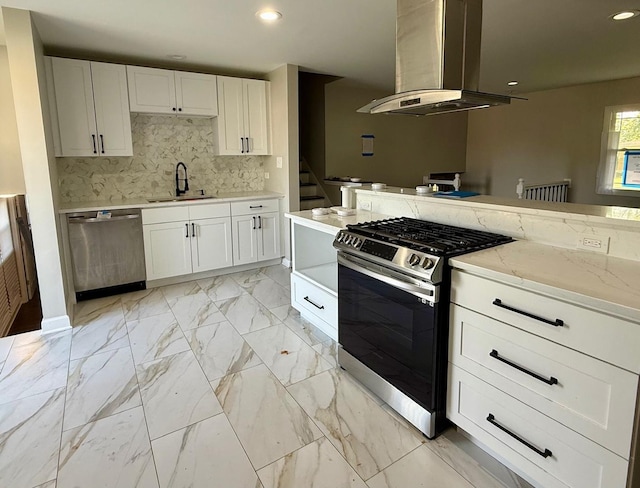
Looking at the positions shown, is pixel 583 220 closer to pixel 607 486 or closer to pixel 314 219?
pixel 607 486

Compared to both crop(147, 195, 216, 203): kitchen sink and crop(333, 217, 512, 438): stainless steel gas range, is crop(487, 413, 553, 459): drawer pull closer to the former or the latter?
crop(333, 217, 512, 438): stainless steel gas range

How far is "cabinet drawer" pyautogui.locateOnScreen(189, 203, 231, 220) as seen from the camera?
429 cm

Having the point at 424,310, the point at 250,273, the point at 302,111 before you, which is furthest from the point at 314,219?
the point at 302,111

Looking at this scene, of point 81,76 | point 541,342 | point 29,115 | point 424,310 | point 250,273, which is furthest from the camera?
point 250,273

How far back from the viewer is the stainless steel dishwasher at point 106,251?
3.74m

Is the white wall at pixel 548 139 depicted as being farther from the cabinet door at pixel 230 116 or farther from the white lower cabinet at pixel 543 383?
the white lower cabinet at pixel 543 383

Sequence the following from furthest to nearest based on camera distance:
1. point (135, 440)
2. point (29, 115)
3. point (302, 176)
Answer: point (302, 176), point (29, 115), point (135, 440)

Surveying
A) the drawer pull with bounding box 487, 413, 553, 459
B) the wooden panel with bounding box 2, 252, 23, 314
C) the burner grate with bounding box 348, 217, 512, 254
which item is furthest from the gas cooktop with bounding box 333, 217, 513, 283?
the wooden panel with bounding box 2, 252, 23, 314

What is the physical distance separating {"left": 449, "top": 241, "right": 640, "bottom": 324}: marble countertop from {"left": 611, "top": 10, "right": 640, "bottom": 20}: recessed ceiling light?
235cm

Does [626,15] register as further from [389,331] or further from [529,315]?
[389,331]

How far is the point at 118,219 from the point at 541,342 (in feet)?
12.4

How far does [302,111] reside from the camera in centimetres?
616

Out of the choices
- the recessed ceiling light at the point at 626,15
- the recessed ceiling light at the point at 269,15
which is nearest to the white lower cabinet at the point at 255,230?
the recessed ceiling light at the point at 269,15

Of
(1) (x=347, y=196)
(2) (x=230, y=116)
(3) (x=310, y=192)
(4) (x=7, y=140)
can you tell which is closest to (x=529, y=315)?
(1) (x=347, y=196)
